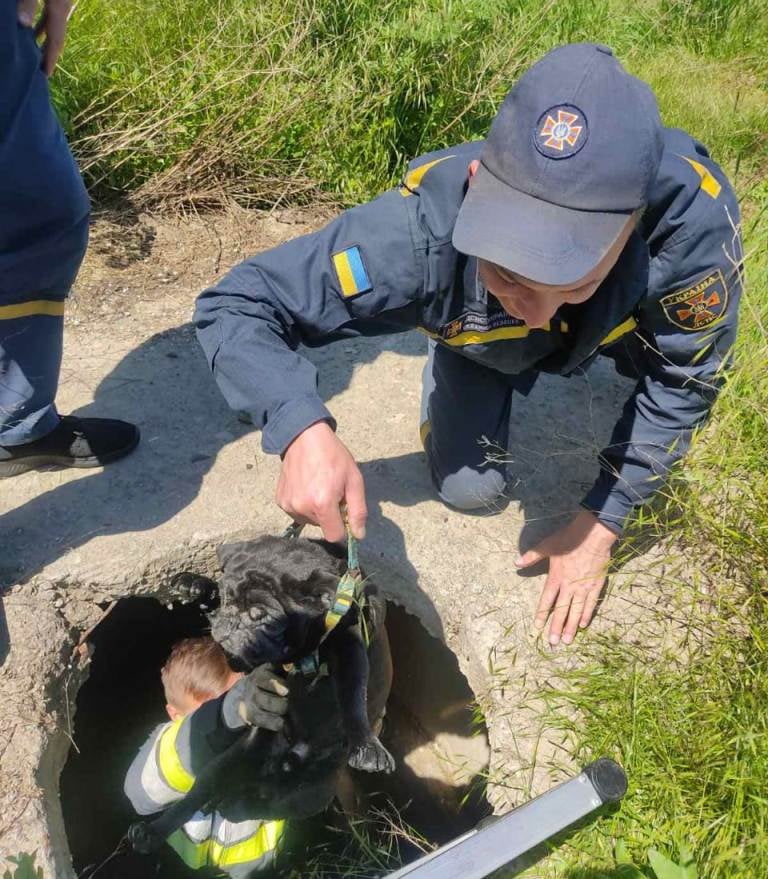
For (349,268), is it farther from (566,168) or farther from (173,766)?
(173,766)

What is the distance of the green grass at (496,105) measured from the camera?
1976mm

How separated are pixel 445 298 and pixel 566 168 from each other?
0.56 metres

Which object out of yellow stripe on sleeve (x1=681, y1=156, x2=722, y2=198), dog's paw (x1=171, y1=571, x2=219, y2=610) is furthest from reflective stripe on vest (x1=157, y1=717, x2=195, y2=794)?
yellow stripe on sleeve (x1=681, y1=156, x2=722, y2=198)

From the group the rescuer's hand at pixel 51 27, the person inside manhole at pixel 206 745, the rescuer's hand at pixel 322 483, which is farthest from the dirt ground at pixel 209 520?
the rescuer's hand at pixel 51 27

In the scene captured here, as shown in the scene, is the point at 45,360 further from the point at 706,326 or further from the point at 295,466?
the point at 706,326

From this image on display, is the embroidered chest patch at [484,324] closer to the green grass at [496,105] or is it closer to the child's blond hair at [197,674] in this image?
the green grass at [496,105]

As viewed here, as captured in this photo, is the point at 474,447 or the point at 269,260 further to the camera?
the point at 474,447

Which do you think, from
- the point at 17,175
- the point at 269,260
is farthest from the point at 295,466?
the point at 17,175

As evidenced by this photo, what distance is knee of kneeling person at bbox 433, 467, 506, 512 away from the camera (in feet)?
8.73

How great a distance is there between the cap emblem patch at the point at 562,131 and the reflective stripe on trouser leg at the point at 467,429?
3.48 feet

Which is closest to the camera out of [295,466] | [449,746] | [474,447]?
[295,466]

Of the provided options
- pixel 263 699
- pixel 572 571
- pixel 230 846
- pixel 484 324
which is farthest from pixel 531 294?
pixel 230 846

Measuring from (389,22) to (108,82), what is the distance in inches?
49.2

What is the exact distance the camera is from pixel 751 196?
373 centimetres
